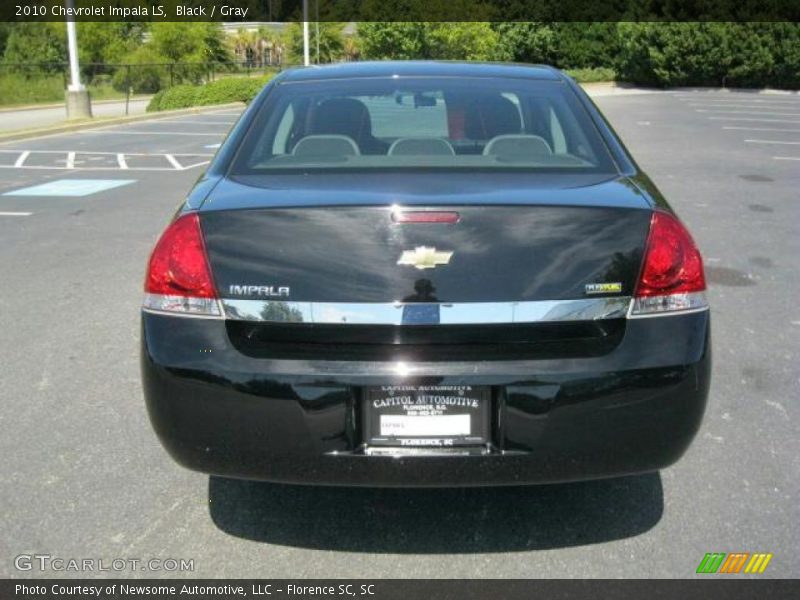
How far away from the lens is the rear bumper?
8.61 ft

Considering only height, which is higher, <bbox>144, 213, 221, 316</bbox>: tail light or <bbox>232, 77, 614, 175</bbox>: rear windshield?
<bbox>232, 77, 614, 175</bbox>: rear windshield

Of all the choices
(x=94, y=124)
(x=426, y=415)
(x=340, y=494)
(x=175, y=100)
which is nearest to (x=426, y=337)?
(x=426, y=415)

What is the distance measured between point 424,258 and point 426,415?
18.6 inches

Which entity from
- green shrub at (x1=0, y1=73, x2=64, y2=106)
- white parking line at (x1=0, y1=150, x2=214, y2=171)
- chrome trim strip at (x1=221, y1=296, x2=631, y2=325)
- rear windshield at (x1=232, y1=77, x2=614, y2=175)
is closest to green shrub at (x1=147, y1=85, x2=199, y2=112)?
green shrub at (x1=0, y1=73, x2=64, y2=106)

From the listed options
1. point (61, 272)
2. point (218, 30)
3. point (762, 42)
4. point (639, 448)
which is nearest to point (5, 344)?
point (61, 272)

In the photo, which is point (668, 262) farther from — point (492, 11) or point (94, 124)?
point (492, 11)

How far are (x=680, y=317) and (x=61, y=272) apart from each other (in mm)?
5488

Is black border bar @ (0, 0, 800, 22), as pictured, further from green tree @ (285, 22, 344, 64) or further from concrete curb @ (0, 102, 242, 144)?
concrete curb @ (0, 102, 242, 144)

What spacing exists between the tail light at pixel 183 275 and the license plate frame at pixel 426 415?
0.58 metres

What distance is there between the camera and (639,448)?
8.96 feet

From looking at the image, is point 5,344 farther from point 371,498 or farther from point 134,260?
point 371,498

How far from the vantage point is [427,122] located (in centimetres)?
419

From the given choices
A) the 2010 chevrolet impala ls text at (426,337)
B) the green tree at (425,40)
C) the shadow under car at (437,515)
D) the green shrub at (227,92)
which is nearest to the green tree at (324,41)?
the green tree at (425,40)
